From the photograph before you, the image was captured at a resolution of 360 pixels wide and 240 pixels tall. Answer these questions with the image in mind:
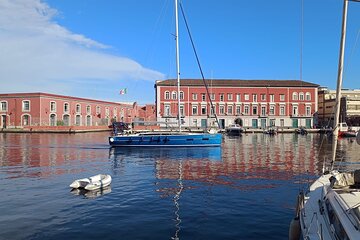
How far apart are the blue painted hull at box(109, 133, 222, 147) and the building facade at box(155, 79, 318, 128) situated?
50319mm

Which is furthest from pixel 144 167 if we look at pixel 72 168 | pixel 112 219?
pixel 112 219

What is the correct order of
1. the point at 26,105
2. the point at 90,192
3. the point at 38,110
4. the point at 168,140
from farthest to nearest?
the point at 26,105
the point at 38,110
the point at 168,140
the point at 90,192

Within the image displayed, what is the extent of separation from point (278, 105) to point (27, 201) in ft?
276

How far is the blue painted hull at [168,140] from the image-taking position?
36.4 meters

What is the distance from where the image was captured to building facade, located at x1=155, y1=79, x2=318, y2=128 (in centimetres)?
8769

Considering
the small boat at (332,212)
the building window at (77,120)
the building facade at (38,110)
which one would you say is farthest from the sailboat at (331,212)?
the building window at (77,120)

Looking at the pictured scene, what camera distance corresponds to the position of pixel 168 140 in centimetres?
3647

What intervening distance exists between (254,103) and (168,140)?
57.5 meters

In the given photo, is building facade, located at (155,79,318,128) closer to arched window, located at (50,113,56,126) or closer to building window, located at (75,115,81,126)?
building window, located at (75,115,81,126)

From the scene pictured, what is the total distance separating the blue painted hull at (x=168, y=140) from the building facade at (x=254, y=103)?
50319mm

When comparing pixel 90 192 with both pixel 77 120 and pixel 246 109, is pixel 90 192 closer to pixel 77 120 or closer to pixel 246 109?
pixel 246 109

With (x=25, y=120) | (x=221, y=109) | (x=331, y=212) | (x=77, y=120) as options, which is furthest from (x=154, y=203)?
(x=77, y=120)

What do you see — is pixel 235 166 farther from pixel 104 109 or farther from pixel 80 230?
pixel 104 109

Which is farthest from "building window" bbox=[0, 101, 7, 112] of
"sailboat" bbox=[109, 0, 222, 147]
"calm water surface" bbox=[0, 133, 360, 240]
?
"calm water surface" bbox=[0, 133, 360, 240]
